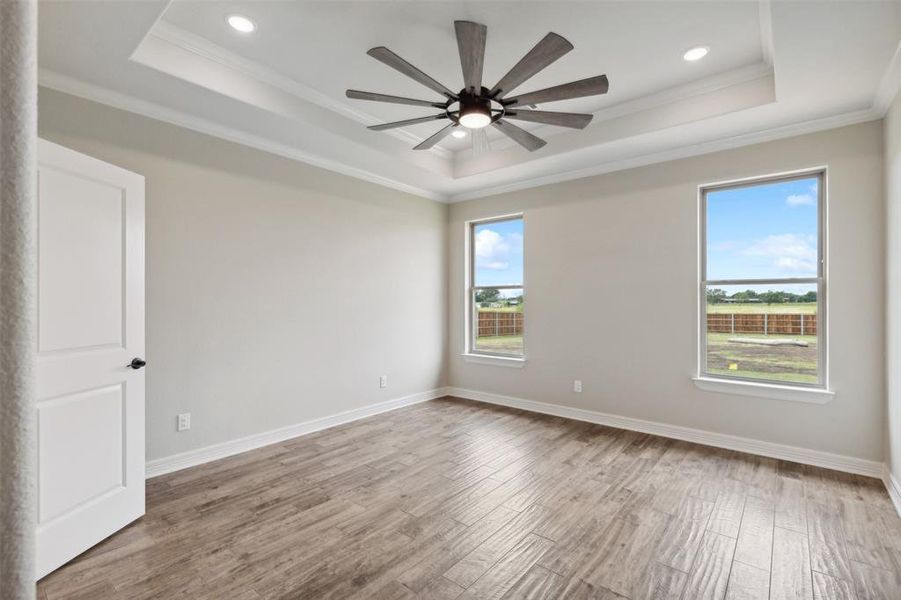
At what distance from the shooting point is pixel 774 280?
374cm

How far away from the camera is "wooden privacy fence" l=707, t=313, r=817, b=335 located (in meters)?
3.63

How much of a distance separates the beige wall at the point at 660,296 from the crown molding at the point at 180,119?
6.44 ft

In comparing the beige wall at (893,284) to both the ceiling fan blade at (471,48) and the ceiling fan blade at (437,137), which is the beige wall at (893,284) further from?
the ceiling fan blade at (437,137)

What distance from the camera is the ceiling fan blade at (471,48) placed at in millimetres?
2134

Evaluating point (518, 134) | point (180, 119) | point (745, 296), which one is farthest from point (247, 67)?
point (745, 296)

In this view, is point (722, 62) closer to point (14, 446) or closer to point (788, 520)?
point (788, 520)

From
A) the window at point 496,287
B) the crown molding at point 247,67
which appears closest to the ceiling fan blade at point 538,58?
the crown molding at point 247,67

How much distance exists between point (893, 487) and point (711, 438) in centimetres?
119

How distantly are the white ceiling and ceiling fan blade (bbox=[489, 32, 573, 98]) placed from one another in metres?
0.52

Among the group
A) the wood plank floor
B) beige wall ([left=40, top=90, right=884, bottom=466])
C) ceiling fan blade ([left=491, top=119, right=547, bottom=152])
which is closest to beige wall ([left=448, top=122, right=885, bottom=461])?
beige wall ([left=40, top=90, right=884, bottom=466])

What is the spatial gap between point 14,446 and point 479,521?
2.64 metres

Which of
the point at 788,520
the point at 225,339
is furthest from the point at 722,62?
the point at 225,339

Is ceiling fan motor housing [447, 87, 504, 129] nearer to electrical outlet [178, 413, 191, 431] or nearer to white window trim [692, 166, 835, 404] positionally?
white window trim [692, 166, 835, 404]

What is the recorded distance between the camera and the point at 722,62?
123 inches
